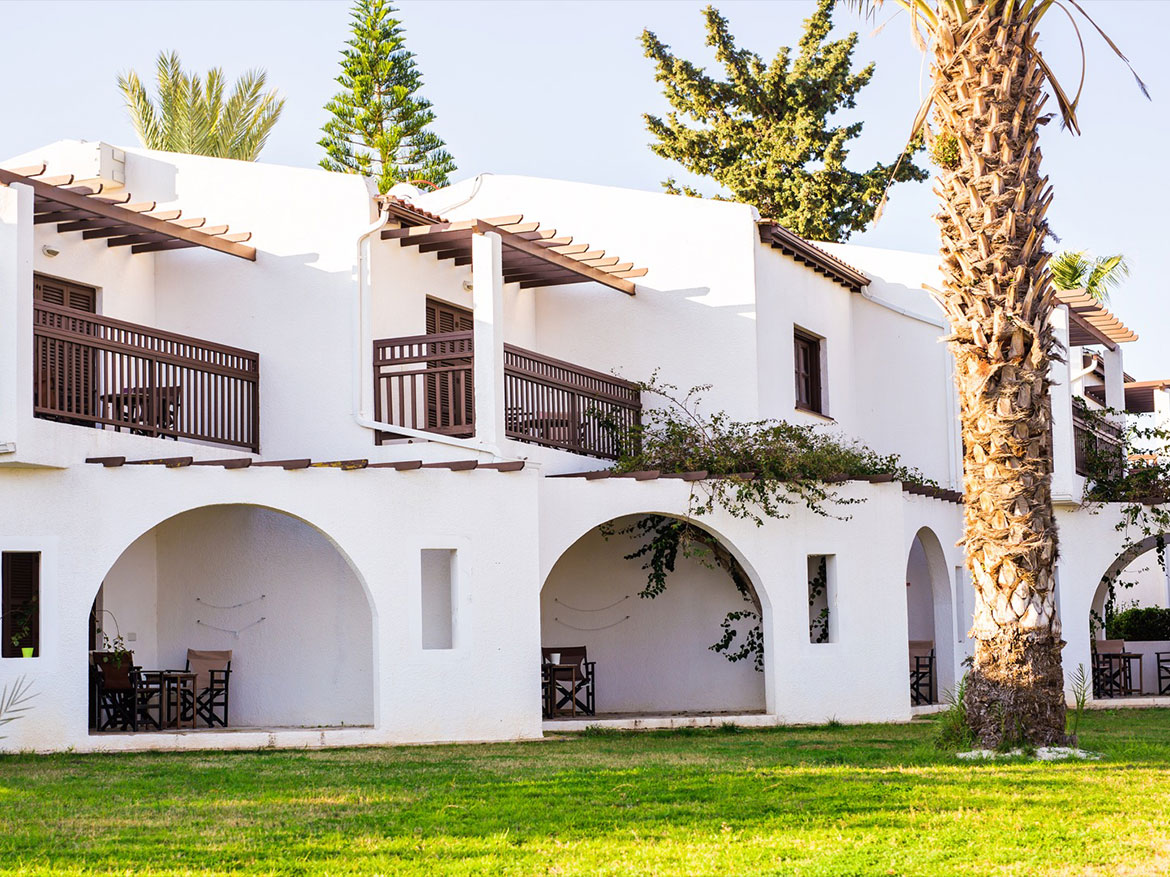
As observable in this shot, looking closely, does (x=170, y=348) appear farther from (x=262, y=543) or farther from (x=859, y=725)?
(x=859, y=725)

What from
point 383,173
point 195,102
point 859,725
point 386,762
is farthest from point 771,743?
point 195,102

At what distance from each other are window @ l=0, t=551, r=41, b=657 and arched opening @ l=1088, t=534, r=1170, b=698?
549 inches

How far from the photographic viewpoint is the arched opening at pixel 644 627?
17578 mm

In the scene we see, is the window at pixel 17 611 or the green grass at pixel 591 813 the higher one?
the window at pixel 17 611

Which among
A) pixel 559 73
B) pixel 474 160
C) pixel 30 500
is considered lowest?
pixel 30 500

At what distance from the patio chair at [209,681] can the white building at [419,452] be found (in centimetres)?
19


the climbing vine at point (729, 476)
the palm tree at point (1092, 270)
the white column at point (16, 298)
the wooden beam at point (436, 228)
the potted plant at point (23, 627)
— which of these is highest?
the palm tree at point (1092, 270)

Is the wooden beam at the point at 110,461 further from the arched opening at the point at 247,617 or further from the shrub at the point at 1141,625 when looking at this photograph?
the shrub at the point at 1141,625

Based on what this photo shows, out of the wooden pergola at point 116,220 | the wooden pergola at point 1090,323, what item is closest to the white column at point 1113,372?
the wooden pergola at point 1090,323

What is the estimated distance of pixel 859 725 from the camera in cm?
1557

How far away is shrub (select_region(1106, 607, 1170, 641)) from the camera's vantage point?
26.2 meters

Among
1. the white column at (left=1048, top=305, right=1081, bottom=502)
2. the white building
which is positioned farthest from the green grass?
the white column at (left=1048, top=305, right=1081, bottom=502)

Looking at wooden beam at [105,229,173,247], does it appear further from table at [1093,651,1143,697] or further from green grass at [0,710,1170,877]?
table at [1093,651,1143,697]

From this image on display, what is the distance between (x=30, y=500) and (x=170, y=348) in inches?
101
